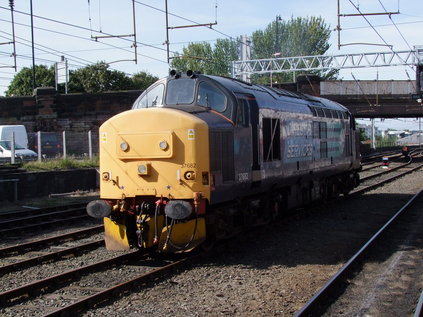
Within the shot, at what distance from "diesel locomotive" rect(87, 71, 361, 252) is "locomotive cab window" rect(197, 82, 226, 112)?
0.06ft

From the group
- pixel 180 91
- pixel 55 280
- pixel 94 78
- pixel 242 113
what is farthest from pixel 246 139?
pixel 94 78

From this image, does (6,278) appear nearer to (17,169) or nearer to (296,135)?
(296,135)

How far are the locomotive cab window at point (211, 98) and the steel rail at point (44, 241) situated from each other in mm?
4300

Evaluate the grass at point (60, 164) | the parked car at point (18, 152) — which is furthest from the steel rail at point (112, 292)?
the parked car at point (18, 152)

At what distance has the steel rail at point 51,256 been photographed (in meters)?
8.85

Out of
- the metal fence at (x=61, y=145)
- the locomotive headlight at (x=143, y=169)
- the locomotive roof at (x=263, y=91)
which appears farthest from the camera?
the metal fence at (x=61, y=145)

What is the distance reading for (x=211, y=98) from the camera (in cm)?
1007

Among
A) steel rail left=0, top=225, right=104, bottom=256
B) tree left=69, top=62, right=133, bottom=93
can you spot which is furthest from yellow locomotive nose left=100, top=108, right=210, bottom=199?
tree left=69, top=62, right=133, bottom=93

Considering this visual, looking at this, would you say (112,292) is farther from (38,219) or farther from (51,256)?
(38,219)

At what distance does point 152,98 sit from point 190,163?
7.51 feet

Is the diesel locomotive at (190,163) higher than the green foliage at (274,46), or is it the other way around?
the green foliage at (274,46)

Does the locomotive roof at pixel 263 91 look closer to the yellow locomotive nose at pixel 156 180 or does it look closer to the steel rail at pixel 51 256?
the yellow locomotive nose at pixel 156 180

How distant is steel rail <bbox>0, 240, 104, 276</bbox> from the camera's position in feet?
29.0

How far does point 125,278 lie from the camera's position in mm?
8367
